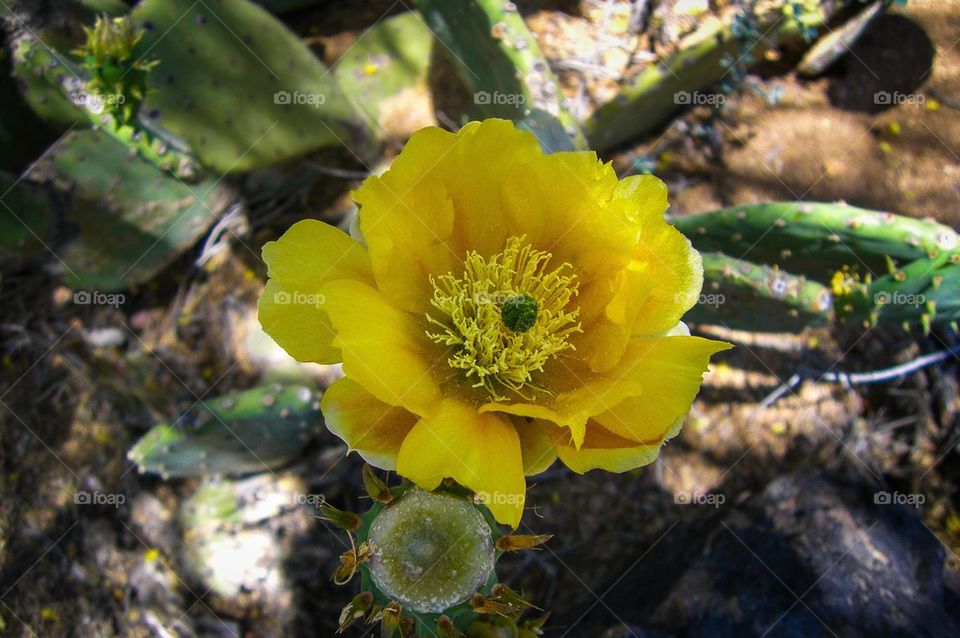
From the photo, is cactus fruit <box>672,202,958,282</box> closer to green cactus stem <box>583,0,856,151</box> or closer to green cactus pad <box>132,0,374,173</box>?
green cactus stem <box>583,0,856,151</box>

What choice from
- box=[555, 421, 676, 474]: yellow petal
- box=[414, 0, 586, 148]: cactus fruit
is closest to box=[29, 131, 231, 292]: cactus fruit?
box=[414, 0, 586, 148]: cactus fruit

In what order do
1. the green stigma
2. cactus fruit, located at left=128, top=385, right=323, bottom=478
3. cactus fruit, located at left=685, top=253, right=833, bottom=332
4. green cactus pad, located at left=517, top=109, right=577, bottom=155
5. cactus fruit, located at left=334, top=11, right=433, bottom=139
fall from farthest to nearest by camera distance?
1. cactus fruit, located at left=334, top=11, right=433, bottom=139
2. cactus fruit, located at left=128, top=385, right=323, bottom=478
3. cactus fruit, located at left=685, top=253, right=833, bottom=332
4. green cactus pad, located at left=517, top=109, right=577, bottom=155
5. the green stigma

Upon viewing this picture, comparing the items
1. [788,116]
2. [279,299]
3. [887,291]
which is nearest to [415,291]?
[279,299]

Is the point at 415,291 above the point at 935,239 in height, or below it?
above

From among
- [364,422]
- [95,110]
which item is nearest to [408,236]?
[364,422]

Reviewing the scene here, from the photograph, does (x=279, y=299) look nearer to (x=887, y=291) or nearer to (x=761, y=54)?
(x=887, y=291)

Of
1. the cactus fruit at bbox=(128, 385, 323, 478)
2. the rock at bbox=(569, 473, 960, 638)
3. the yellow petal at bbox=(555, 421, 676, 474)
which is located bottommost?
the rock at bbox=(569, 473, 960, 638)

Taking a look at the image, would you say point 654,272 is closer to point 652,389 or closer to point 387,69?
point 652,389
